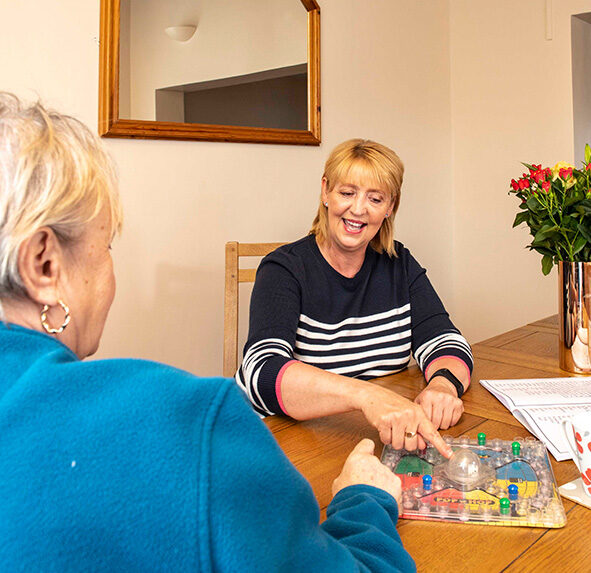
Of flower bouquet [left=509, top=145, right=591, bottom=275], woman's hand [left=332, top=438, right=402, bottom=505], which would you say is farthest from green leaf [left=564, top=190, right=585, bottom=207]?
woman's hand [left=332, top=438, right=402, bottom=505]

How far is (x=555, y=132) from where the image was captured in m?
3.03

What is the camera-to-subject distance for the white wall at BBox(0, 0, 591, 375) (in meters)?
2.03

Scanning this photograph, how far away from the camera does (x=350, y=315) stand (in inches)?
66.7

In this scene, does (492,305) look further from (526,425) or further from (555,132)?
(526,425)

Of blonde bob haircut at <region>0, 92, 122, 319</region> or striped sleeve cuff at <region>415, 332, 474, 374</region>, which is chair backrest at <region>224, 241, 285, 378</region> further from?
blonde bob haircut at <region>0, 92, 122, 319</region>

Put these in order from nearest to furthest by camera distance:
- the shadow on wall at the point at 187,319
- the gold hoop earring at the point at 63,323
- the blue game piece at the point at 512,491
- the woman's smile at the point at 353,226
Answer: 1. the gold hoop earring at the point at 63,323
2. the blue game piece at the point at 512,491
3. the woman's smile at the point at 353,226
4. the shadow on wall at the point at 187,319

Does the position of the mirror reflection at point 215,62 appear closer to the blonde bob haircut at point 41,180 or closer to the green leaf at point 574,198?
the green leaf at point 574,198

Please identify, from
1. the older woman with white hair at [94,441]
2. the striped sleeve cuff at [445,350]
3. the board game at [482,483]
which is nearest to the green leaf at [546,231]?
the striped sleeve cuff at [445,350]

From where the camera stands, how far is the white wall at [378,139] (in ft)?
6.64

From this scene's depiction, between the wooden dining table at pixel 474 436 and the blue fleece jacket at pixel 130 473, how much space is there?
1.12ft

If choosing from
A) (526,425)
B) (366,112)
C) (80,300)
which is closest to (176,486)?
(80,300)

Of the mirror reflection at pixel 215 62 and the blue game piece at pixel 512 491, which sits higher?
the mirror reflection at pixel 215 62

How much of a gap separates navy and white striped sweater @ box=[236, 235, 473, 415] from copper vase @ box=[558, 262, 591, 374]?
0.79 ft

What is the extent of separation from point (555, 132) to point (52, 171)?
298cm
